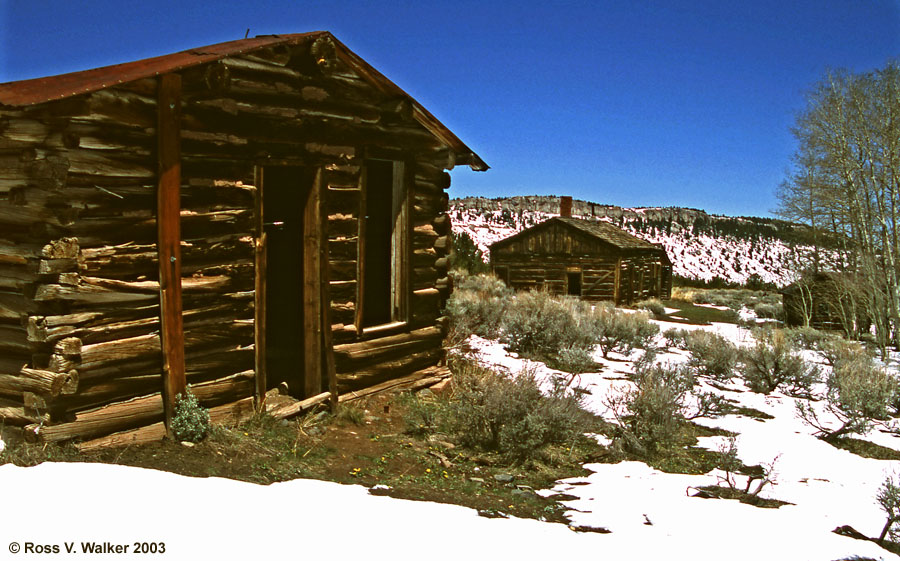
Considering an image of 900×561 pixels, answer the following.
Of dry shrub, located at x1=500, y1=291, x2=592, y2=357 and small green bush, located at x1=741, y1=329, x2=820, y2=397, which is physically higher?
dry shrub, located at x1=500, y1=291, x2=592, y2=357

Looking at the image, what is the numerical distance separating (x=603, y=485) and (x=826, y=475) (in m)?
2.40

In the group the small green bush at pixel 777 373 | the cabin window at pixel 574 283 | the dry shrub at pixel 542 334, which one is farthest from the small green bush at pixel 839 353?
the cabin window at pixel 574 283

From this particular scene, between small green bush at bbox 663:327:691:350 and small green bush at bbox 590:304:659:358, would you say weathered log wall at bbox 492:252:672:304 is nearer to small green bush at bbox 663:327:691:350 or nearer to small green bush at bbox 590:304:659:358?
small green bush at bbox 663:327:691:350

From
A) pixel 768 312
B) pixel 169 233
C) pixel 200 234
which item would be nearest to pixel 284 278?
pixel 200 234

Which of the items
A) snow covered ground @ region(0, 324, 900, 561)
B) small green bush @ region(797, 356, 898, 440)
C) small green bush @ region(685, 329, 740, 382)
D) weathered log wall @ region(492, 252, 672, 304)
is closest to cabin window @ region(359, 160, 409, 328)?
snow covered ground @ region(0, 324, 900, 561)

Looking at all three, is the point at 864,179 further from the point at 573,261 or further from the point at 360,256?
the point at 360,256

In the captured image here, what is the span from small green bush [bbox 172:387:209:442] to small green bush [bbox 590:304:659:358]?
335 inches

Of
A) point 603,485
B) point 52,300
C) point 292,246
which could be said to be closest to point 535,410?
point 603,485

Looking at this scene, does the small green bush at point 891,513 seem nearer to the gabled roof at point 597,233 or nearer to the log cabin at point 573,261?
the log cabin at point 573,261

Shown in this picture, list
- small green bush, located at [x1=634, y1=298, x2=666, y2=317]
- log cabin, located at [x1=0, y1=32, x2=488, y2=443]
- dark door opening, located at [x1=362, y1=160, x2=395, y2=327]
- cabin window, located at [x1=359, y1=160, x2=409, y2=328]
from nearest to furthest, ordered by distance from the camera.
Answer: log cabin, located at [x1=0, y1=32, x2=488, y2=443] → cabin window, located at [x1=359, y1=160, x2=409, y2=328] → dark door opening, located at [x1=362, y1=160, x2=395, y2=327] → small green bush, located at [x1=634, y1=298, x2=666, y2=317]

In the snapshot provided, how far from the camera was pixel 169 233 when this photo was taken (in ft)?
16.8

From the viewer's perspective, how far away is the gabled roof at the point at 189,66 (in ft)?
15.2

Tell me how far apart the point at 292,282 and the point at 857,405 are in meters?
7.35

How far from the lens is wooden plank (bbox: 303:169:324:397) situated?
6.39m
